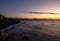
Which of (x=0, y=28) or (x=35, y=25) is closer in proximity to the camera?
(x=0, y=28)

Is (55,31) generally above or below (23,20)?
below

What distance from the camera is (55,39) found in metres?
3.20

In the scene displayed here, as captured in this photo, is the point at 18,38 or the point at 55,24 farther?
the point at 55,24

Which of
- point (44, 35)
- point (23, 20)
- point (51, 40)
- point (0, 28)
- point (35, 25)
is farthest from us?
point (35, 25)

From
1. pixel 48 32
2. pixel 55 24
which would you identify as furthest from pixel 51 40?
pixel 55 24

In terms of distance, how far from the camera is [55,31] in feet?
12.6

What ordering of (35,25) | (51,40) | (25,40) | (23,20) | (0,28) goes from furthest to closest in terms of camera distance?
(35,25) → (23,20) → (0,28) → (51,40) → (25,40)

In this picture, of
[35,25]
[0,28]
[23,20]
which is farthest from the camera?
[35,25]

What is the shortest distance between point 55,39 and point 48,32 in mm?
498

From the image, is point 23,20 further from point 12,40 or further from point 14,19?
point 12,40

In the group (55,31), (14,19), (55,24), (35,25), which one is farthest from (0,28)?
(55,24)

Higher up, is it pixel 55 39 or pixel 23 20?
pixel 23 20

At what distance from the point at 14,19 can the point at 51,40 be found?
1374 millimetres

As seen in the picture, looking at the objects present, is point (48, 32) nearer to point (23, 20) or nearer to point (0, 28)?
point (23, 20)
